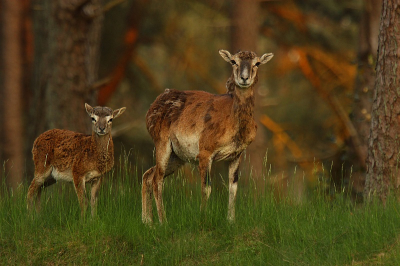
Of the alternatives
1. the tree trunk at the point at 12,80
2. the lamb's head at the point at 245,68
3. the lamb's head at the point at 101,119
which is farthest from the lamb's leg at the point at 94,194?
the tree trunk at the point at 12,80

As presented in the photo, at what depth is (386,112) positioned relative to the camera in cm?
1021

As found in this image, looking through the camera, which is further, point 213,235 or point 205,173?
point 205,173

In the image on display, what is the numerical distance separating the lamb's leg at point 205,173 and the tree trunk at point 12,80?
7495mm

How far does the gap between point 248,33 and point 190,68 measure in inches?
246

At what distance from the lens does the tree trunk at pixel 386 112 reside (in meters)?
10.1

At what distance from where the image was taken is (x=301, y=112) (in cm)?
2455

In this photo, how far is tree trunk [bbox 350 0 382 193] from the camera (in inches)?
597

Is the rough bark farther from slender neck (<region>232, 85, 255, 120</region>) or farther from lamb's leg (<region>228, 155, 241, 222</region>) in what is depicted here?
slender neck (<region>232, 85, 255, 120</region>)

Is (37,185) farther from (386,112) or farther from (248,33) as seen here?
(248,33)

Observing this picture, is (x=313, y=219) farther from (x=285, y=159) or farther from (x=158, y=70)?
(x=158, y=70)

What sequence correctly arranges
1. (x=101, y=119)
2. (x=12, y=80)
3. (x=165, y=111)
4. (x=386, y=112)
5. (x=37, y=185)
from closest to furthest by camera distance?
(x=101, y=119) → (x=386, y=112) → (x=165, y=111) → (x=37, y=185) → (x=12, y=80)

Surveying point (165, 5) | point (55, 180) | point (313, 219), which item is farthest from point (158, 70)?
point (313, 219)

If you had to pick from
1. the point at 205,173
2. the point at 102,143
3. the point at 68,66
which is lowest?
the point at 205,173

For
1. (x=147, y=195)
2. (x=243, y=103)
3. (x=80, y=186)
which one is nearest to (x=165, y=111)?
(x=147, y=195)
